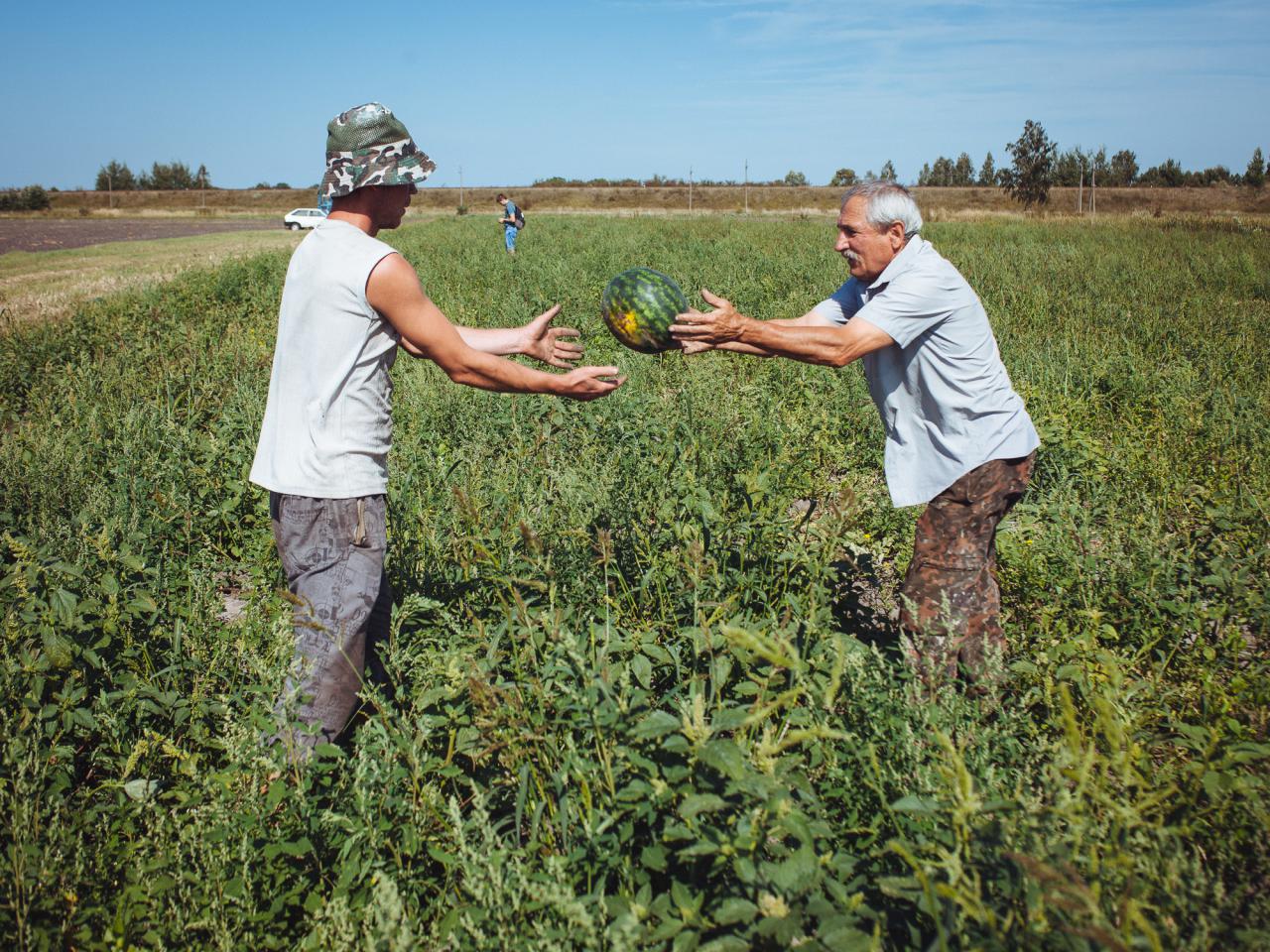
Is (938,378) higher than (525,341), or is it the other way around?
(525,341)

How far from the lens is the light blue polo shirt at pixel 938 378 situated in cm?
319

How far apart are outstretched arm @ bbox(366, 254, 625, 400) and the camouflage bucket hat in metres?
0.28

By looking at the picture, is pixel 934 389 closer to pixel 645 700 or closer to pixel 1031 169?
pixel 645 700

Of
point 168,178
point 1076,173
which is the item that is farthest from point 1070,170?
point 168,178

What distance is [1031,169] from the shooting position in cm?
4981

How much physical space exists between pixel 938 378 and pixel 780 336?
651 millimetres

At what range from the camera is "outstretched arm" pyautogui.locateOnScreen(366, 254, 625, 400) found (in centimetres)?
261

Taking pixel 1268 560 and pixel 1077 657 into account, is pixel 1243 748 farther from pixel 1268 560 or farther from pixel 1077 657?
→ pixel 1268 560

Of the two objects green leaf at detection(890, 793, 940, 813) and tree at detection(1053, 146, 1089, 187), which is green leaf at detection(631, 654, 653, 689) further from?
tree at detection(1053, 146, 1089, 187)

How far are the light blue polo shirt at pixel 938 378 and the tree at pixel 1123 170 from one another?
88.3m

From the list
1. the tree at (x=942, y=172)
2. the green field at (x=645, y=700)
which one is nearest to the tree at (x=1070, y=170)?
the tree at (x=942, y=172)

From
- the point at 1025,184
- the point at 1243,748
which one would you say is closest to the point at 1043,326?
the point at 1243,748

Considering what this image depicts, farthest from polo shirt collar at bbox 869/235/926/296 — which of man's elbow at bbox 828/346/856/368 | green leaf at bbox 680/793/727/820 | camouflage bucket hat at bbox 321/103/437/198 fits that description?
green leaf at bbox 680/793/727/820

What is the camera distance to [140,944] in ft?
7.06
